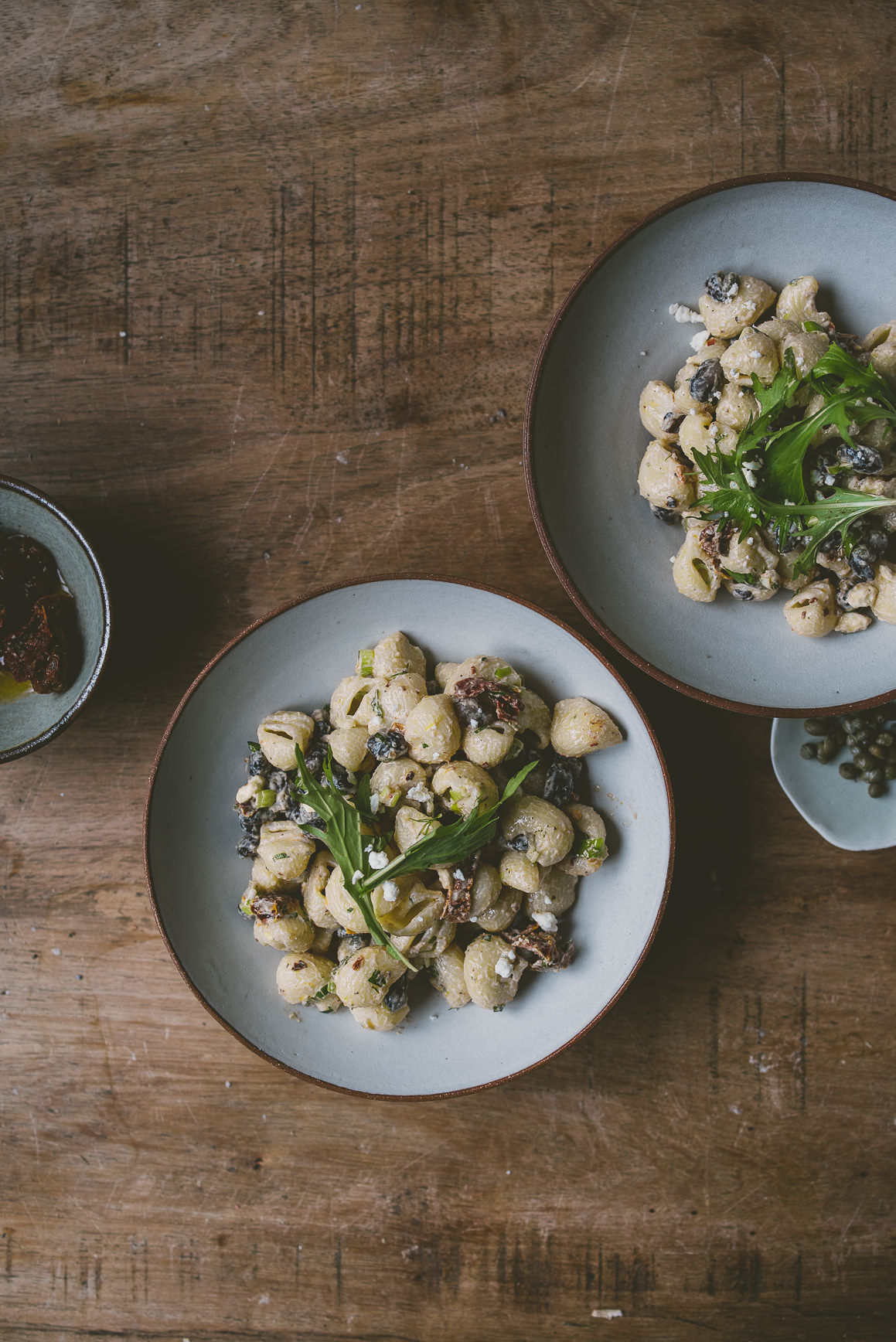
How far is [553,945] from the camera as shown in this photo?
1.14 meters

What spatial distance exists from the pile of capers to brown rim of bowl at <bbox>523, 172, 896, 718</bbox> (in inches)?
5.5

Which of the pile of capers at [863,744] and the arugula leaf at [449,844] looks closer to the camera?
the arugula leaf at [449,844]

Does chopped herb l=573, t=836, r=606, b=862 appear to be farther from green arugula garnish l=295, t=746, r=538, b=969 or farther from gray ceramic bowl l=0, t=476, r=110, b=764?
gray ceramic bowl l=0, t=476, r=110, b=764

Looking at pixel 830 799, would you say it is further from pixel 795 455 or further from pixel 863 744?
pixel 795 455

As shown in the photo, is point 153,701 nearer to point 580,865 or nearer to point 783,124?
point 580,865

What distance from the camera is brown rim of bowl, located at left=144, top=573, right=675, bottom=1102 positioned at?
1.12 metres

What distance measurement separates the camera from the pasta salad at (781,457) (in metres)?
1.06

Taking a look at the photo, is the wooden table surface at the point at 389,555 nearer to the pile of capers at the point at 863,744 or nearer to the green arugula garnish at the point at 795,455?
the pile of capers at the point at 863,744

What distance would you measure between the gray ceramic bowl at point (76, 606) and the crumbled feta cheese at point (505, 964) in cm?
69

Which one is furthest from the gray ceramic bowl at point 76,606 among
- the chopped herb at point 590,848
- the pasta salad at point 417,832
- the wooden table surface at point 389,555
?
the chopped herb at point 590,848

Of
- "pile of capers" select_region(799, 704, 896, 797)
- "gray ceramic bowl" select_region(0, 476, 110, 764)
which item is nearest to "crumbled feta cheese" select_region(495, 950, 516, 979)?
"pile of capers" select_region(799, 704, 896, 797)

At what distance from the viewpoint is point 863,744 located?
4.17 feet

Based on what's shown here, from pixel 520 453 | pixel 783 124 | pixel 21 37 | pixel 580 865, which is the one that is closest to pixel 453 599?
pixel 520 453

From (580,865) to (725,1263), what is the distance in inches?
30.2
